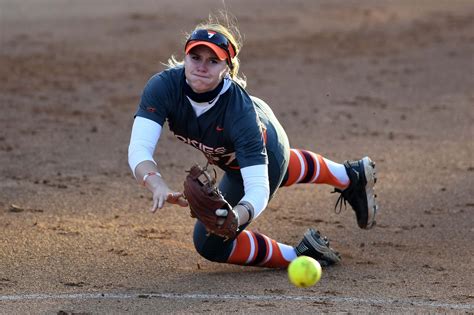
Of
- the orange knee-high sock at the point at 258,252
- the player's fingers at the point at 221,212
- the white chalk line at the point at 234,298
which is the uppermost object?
the player's fingers at the point at 221,212

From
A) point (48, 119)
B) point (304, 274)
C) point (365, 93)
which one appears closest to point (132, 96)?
point (48, 119)

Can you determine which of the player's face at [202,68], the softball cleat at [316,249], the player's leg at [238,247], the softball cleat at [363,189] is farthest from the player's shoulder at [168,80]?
the softball cleat at [363,189]

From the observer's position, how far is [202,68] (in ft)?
16.6

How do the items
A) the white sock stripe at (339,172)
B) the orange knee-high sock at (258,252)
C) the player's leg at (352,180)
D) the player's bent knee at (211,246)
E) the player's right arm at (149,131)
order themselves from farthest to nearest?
1. the white sock stripe at (339,172)
2. the player's leg at (352,180)
3. the orange knee-high sock at (258,252)
4. the player's bent knee at (211,246)
5. the player's right arm at (149,131)

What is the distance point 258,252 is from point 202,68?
1313mm

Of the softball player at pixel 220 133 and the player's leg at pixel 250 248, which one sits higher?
the softball player at pixel 220 133

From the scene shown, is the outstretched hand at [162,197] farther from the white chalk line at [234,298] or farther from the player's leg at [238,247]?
the player's leg at [238,247]

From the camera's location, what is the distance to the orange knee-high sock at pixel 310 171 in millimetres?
6078

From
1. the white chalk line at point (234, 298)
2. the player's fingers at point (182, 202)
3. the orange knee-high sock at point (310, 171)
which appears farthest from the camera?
the orange knee-high sock at point (310, 171)

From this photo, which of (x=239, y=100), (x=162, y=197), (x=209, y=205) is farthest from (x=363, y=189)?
(x=162, y=197)

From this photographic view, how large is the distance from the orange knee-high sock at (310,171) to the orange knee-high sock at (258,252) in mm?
445

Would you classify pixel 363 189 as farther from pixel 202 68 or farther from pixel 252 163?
pixel 202 68

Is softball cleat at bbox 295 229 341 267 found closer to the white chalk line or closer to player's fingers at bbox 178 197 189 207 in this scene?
the white chalk line

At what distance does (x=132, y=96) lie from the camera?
38.8ft
